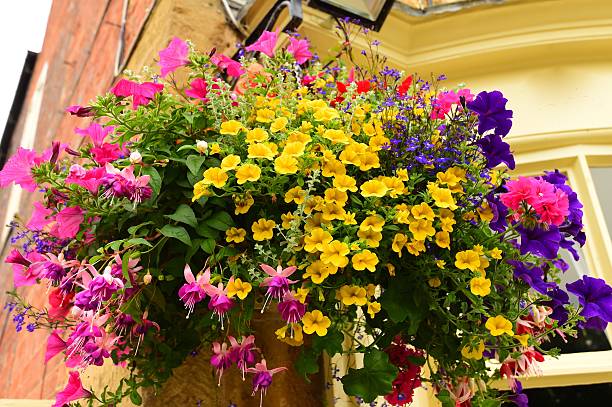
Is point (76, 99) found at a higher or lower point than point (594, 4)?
higher

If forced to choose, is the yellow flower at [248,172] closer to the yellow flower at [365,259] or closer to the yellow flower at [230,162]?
the yellow flower at [230,162]

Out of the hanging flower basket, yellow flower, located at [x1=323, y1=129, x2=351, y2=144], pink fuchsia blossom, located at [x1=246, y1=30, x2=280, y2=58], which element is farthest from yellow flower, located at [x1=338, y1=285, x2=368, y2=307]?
pink fuchsia blossom, located at [x1=246, y1=30, x2=280, y2=58]

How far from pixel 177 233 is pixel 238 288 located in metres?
0.17

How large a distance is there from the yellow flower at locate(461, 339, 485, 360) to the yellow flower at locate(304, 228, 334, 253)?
15.7 inches

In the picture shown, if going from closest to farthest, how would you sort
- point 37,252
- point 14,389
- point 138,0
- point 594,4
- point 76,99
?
point 37,252 < point 594,4 < point 138,0 < point 14,389 < point 76,99

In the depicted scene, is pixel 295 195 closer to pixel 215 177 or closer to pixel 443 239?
pixel 215 177

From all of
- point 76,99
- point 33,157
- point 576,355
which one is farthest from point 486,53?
point 76,99

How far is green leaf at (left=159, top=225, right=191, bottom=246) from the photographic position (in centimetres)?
→ 116

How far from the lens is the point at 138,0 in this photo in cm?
349

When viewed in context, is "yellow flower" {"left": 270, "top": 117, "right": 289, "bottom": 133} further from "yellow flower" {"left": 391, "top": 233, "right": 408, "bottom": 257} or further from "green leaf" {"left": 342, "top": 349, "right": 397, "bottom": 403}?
"green leaf" {"left": 342, "top": 349, "right": 397, "bottom": 403}

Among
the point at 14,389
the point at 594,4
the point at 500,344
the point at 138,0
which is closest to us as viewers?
the point at 500,344

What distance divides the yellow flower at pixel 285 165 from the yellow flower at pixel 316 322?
29cm

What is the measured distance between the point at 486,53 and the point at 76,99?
12.4 ft

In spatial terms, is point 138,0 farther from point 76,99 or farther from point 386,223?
point 386,223
